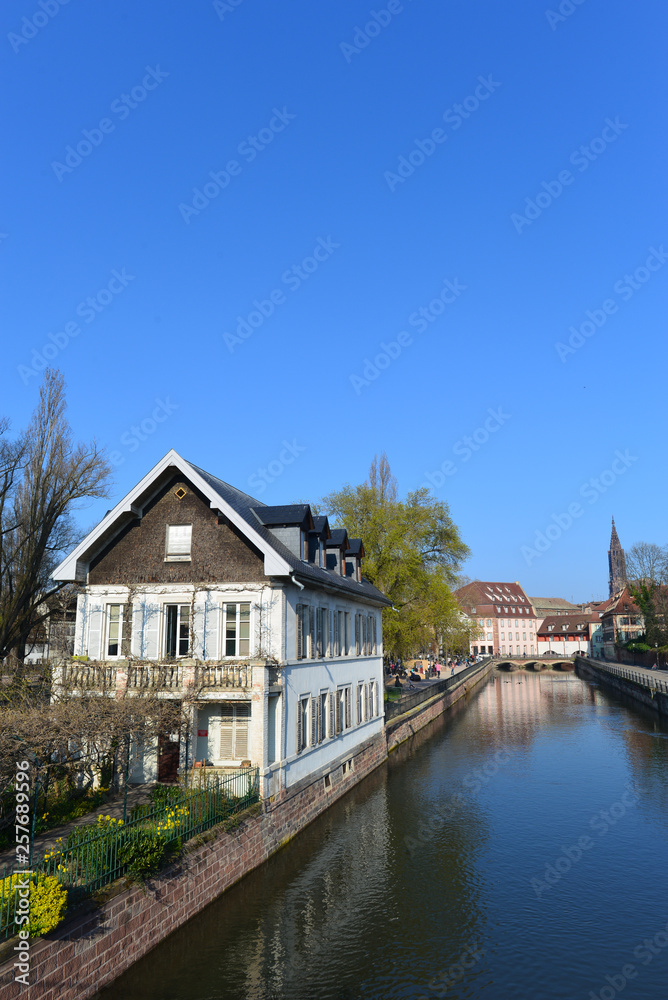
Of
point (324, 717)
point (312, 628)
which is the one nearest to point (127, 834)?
point (312, 628)

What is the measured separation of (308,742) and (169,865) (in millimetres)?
9463

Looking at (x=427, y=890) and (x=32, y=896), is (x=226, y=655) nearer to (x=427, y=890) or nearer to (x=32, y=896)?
(x=427, y=890)

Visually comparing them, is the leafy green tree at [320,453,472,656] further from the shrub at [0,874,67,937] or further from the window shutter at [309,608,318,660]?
the shrub at [0,874,67,937]

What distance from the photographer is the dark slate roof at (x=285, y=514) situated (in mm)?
25156

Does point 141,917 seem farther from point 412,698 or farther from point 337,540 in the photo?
point 412,698

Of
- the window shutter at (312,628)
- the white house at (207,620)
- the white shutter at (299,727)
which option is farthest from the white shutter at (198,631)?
the window shutter at (312,628)

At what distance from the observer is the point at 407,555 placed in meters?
49.8

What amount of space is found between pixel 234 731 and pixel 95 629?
5.80 meters

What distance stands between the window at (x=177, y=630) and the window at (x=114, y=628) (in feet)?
5.26

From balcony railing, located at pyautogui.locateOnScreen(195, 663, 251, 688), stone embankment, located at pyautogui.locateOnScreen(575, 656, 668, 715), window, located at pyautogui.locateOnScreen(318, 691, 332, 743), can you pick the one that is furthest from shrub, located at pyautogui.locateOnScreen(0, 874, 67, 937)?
stone embankment, located at pyautogui.locateOnScreen(575, 656, 668, 715)

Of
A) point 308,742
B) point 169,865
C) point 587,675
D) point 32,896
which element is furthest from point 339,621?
point 587,675

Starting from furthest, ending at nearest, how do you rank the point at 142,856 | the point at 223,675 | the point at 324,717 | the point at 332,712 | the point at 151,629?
1. the point at 332,712
2. the point at 324,717
3. the point at 151,629
4. the point at 223,675
5. the point at 142,856

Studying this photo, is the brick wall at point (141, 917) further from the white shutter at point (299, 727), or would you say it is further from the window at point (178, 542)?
the window at point (178, 542)

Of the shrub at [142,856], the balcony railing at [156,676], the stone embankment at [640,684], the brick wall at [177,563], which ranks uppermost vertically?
the brick wall at [177,563]
